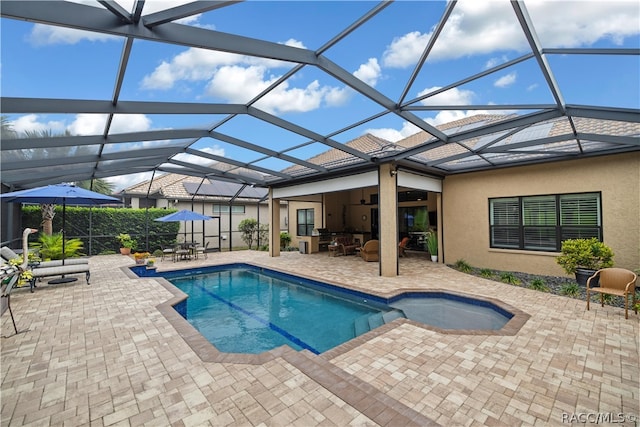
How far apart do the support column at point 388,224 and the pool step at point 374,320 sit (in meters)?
2.56

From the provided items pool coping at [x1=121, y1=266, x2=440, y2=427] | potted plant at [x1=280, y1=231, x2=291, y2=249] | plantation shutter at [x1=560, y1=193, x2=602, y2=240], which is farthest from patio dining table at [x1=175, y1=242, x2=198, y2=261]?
plantation shutter at [x1=560, y1=193, x2=602, y2=240]

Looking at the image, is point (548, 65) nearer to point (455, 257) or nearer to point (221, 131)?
point (221, 131)

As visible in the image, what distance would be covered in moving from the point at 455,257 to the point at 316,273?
5348 millimetres

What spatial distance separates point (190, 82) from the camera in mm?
4660

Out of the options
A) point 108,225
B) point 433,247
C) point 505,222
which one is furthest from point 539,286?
point 108,225

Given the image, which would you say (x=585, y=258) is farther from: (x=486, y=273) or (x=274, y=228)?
(x=274, y=228)

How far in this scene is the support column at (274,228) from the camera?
13.9 metres

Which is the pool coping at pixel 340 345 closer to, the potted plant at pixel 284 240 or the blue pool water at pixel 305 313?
the blue pool water at pixel 305 313

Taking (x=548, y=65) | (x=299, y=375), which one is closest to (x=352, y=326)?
(x=299, y=375)

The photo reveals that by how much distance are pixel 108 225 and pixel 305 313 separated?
1292 centimetres

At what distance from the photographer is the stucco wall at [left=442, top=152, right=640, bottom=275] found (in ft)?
23.3

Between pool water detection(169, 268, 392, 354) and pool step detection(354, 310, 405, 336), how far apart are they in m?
0.06

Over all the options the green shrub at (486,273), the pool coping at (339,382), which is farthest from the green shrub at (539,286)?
the pool coping at (339,382)

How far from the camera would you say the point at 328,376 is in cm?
312
